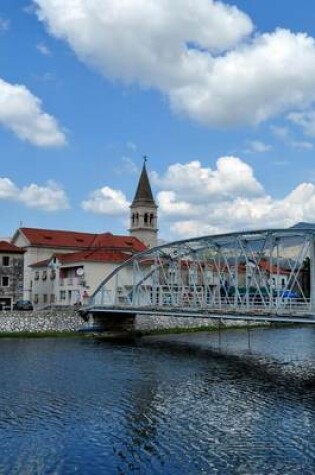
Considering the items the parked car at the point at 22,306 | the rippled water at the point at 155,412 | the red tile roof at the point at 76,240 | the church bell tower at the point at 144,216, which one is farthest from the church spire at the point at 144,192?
the rippled water at the point at 155,412

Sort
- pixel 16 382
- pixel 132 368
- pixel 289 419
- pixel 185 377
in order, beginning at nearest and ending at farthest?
pixel 289 419
pixel 16 382
pixel 185 377
pixel 132 368

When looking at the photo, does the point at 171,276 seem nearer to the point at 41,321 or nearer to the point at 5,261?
the point at 41,321

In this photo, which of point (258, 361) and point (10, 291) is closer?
point (258, 361)

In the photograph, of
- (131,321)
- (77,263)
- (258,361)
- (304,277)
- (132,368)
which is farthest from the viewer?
(304,277)

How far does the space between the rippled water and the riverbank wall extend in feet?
40.6

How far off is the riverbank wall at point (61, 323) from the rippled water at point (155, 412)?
12.4 m

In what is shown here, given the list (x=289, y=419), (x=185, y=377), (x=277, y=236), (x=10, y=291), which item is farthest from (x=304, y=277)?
(x=289, y=419)

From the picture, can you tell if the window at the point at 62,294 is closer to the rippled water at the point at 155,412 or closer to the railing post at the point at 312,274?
the rippled water at the point at 155,412

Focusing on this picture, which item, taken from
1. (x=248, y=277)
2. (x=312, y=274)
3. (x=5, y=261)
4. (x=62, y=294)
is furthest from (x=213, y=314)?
(x=62, y=294)

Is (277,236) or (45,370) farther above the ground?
(277,236)

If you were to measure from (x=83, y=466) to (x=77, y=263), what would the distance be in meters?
57.8

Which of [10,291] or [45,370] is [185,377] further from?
[10,291]

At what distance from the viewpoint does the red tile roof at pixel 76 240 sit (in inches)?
3644

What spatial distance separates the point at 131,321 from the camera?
230ft
